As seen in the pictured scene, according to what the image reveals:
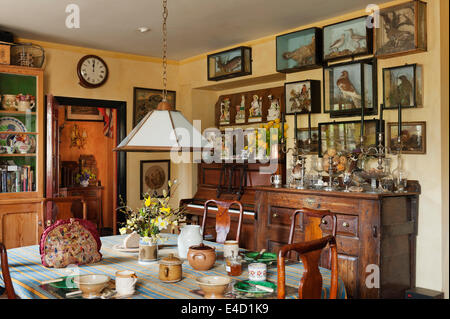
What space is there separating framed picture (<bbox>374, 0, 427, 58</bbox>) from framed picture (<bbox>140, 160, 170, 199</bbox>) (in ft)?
11.7

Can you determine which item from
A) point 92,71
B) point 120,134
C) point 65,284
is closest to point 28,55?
point 92,71

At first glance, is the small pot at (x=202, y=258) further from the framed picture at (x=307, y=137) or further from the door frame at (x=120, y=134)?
the door frame at (x=120, y=134)

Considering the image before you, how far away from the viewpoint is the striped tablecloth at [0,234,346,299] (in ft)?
6.63

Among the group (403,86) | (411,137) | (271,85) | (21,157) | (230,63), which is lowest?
(21,157)

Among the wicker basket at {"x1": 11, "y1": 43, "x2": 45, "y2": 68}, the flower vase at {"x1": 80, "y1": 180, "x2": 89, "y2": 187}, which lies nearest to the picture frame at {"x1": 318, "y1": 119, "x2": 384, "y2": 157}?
the wicker basket at {"x1": 11, "y1": 43, "x2": 45, "y2": 68}

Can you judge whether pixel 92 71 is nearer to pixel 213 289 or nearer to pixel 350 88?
pixel 350 88

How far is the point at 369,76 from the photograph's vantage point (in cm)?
416

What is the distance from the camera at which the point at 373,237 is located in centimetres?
347

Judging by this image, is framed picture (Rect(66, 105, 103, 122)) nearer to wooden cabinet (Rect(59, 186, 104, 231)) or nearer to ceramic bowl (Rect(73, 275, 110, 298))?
wooden cabinet (Rect(59, 186, 104, 231))

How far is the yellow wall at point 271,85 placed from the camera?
12.2ft

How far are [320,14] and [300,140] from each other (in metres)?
1.28

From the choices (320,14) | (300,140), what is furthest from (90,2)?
(300,140)

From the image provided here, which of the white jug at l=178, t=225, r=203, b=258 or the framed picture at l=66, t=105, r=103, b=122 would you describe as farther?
the framed picture at l=66, t=105, r=103, b=122

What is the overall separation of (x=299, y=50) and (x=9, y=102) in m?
3.22
